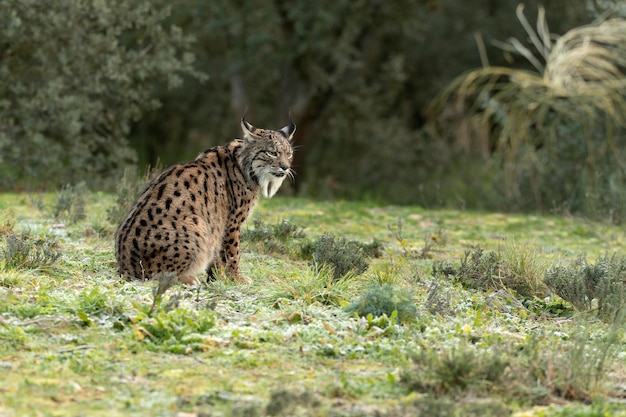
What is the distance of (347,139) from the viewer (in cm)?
2406

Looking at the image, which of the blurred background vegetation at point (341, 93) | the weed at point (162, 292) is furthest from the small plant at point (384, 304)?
the blurred background vegetation at point (341, 93)

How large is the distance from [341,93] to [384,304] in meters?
13.9

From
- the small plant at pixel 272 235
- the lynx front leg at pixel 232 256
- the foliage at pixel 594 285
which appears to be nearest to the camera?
the foliage at pixel 594 285

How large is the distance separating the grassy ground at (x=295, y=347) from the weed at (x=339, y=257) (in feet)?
0.48

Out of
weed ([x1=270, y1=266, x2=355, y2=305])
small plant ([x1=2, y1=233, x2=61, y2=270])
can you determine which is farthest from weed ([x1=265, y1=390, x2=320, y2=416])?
small plant ([x1=2, y1=233, x2=61, y2=270])

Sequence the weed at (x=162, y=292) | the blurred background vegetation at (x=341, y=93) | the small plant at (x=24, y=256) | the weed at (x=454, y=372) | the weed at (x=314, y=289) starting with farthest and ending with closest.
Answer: the blurred background vegetation at (x=341, y=93) < the small plant at (x=24, y=256) < the weed at (x=314, y=289) < the weed at (x=162, y=292) < the weed at (x=454, y=372)

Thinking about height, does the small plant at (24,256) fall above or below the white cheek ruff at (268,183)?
below

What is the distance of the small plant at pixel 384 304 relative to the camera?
7473 mm

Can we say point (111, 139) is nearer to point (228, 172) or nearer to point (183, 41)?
point (183, 41)

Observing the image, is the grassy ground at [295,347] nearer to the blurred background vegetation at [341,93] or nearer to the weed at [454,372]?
the weed at [454,372]

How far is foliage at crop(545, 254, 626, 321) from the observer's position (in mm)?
8141

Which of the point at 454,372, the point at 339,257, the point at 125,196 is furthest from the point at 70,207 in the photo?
the point at 454,372

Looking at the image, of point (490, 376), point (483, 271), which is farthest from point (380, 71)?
point (490, 376)

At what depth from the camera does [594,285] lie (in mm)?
8727
